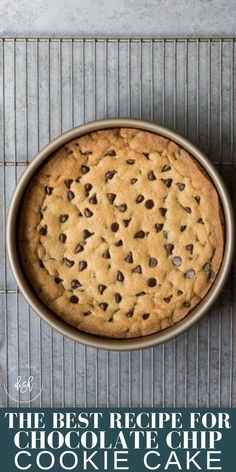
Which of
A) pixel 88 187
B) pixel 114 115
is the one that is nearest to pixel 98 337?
pixel 88 187

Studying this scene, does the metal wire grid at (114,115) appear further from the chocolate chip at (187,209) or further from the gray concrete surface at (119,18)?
the chocolate chip at (187,209)

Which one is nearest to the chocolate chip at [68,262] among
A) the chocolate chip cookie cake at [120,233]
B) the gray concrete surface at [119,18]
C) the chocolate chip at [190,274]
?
the chocolate chip cookie cake at [120,233]

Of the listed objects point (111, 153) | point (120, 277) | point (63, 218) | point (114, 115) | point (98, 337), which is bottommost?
point (98, 337)

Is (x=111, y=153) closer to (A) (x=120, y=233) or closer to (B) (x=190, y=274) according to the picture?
(A) (x=120, y=233)

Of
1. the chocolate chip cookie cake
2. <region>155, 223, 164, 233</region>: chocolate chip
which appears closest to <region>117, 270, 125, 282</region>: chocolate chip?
the chocolate chip cookie cake

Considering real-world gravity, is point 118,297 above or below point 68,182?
below

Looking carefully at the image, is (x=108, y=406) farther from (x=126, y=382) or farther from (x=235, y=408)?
(x=235, y=408)
